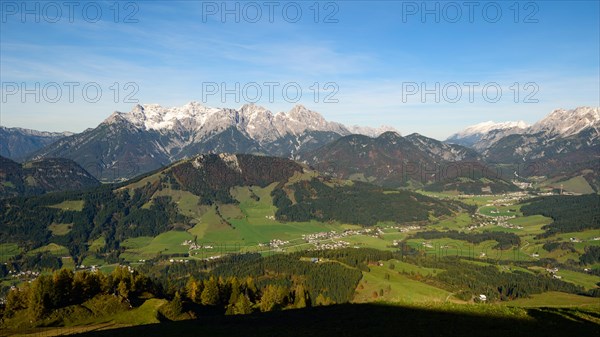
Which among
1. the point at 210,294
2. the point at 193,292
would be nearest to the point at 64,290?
the point at 193,292

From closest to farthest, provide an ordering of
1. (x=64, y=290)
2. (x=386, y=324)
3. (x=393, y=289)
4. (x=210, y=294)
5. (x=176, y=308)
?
1. (x=386, y=324)
2. (x=176, y=308)
3. (x=64, y=290)
4. (x=210, y=294)
5. (x=393, y=289)

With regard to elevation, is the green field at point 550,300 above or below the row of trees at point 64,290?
below

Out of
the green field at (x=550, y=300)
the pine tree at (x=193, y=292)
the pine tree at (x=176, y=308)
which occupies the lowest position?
the green field at (x=550, y=300)

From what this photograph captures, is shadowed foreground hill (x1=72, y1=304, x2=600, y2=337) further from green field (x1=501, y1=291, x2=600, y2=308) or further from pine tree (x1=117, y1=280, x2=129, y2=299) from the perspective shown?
green field (x1=501, y1=291, x2=600, y2=308)

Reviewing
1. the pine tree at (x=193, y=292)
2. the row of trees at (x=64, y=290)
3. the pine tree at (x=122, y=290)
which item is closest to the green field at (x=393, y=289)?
the pine tree at (x=193, y=292)

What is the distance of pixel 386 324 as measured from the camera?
5044 cm

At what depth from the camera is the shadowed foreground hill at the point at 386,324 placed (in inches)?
1761

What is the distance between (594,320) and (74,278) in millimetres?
99260

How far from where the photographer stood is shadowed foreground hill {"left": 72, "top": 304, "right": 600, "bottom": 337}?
44719 millimetres

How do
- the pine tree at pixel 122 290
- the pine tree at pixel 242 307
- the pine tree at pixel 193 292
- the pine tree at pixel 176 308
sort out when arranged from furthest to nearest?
the pine tree at pixel 193 292 → the pine tree at pixel 242 307 → the pine tree at pixel 122 290 → the pine tree at pixel 176 308

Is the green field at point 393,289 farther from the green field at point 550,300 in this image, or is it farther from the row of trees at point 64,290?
the row of trees at point 64,290

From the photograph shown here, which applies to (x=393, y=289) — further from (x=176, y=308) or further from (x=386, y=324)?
(x=386, y=324)

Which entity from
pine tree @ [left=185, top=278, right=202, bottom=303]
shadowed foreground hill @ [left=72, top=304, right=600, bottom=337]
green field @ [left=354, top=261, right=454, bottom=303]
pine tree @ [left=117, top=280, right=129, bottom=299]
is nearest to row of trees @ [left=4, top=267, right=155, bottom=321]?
pine tree @ [left=117, top=280, right=129, bottom=299]

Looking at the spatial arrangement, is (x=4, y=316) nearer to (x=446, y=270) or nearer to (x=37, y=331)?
(x=37, y=331)
